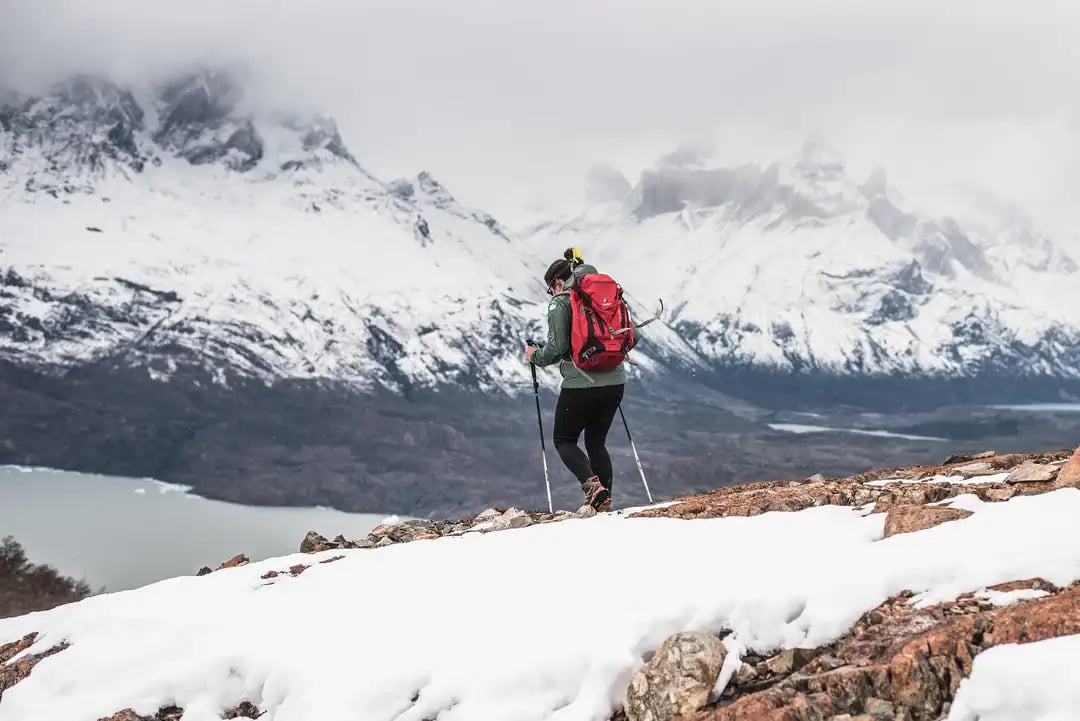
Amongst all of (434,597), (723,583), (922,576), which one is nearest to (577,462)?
(434,597)

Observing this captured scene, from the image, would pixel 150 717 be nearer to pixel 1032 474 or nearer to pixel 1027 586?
pixel 1027 586

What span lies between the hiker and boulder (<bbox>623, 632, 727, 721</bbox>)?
6211mm

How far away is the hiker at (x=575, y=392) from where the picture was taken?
Result: 13.4 m

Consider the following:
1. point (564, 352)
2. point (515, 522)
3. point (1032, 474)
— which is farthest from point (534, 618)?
point (1032, 474)

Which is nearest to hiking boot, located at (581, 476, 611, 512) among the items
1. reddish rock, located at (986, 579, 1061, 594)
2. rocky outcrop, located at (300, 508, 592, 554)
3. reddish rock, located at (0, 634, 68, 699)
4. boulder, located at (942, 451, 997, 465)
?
rocky outcrop, located at (300, 508, 592, 554)

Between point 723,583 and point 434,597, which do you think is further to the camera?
point 434,597

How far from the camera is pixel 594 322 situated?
43.8 ft

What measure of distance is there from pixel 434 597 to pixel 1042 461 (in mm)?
8993

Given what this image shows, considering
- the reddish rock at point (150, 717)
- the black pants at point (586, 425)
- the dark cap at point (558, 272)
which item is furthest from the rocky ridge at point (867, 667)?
the dark cap at point (558, 272)

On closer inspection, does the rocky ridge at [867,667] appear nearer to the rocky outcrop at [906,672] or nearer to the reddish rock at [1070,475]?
the rocky outcrop at [906,672]

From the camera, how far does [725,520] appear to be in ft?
34.3

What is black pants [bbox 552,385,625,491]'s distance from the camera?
45.4 feet

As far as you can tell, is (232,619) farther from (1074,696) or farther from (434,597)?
(1074,696)

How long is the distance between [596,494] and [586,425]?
1.13 meters
